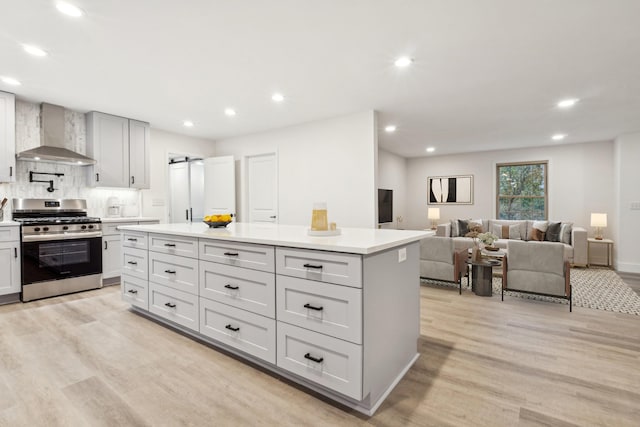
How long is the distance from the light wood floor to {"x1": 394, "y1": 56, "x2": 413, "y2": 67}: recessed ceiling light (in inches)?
98.6

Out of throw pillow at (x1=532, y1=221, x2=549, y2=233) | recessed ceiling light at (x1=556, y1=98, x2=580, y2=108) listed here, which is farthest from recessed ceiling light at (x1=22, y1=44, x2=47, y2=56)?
throw pillow at (x1=532, y1=221, x2=549, y2=233)

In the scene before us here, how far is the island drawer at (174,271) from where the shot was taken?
2533 mm

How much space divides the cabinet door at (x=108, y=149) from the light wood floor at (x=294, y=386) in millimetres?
2227

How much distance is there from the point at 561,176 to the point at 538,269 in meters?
4.48

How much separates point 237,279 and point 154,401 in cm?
82

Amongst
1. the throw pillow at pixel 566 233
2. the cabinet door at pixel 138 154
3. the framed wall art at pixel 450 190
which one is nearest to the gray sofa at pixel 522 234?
the throw pillow at pixel 566 233

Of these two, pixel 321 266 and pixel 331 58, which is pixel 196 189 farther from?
pixel 321 266

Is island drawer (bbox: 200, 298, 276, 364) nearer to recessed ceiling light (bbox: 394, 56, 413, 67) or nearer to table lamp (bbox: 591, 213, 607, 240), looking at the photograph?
recessed ceiling light (bbox: 394, 56, 413, 67)

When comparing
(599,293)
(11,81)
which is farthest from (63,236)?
(599,293)

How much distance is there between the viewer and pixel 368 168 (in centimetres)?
450

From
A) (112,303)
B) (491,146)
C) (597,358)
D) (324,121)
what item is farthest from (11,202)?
(491,146)

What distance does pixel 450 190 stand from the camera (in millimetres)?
8125

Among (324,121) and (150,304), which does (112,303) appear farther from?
(324,121)

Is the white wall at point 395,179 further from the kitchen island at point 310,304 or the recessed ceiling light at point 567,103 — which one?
the kitchen island at point 310,304
